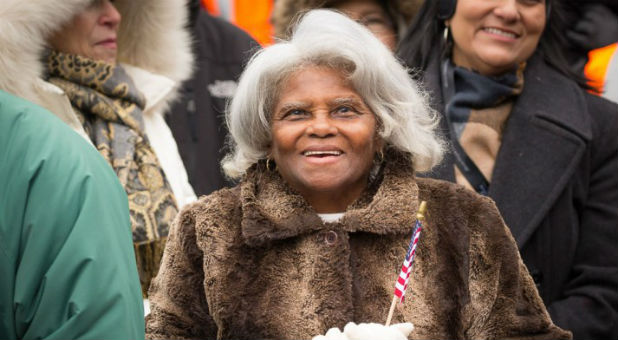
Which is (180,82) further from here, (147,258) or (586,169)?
(586,169)

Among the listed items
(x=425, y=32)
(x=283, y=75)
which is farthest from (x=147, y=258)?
(x=425, y=32)

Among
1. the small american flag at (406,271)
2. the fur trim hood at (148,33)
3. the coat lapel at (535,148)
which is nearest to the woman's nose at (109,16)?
the fur trim hood at (148,33)

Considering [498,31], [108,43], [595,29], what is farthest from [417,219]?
[595,29]

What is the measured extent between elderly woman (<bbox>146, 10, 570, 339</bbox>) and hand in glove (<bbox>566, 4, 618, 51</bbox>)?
125 centimetres

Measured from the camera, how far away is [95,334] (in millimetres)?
1921

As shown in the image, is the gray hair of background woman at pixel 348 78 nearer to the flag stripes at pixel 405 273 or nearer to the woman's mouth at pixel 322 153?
the woman's mouth at pixel 322 153

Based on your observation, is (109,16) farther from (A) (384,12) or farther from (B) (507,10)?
(B) (507,10)

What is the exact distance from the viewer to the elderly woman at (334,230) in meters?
2.81

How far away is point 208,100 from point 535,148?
1.40 m

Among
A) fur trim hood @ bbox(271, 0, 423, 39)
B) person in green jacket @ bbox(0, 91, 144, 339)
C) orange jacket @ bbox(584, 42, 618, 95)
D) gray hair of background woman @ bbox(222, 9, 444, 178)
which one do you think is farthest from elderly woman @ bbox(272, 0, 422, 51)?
person in green jacket @ bbox(0, 91, 144, 339)

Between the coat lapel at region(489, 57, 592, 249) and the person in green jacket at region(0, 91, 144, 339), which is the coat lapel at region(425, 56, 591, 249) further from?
Result: the person in green jacket at region(0, 91, 144, 339)

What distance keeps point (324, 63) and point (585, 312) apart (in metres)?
1.26

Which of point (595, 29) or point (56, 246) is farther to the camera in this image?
point (595, 29)

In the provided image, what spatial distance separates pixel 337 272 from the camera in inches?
111
